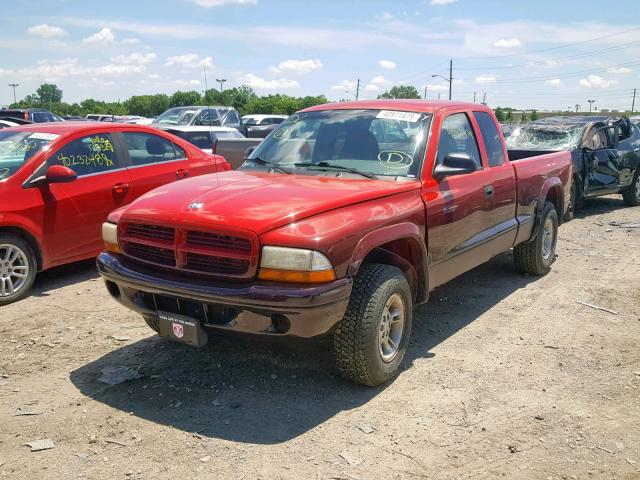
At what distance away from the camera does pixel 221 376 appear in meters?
4.24

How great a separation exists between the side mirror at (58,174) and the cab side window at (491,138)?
3923 mm

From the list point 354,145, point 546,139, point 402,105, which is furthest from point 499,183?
point 546,139

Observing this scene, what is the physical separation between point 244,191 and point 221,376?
129 centimetres

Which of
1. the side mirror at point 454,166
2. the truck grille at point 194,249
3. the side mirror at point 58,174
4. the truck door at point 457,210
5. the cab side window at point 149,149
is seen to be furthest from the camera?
the cab side window at point 149,149

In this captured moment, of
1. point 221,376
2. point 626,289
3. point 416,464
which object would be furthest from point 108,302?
point 626,289

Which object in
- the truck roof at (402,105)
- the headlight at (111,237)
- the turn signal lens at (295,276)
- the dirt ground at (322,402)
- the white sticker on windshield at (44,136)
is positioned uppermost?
the truck roof at (402,105)

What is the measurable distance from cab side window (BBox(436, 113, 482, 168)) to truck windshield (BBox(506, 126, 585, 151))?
5.36m

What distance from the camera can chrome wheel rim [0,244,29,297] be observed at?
5719 millimetres

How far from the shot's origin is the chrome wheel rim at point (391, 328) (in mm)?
4020

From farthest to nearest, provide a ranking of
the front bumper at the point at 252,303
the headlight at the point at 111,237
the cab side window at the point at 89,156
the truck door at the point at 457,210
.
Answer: the cab side window at the point at 89,156 → the truck door at the point at 457,210 → the headlight at the point at 111,237 → the front bumper at the point at 252,303

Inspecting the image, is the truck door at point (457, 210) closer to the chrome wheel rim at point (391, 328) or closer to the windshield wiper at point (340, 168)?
the windshield wiper at point (340, 168)

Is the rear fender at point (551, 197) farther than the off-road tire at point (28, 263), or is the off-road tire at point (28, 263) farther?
the rear fender at point (551, 197)

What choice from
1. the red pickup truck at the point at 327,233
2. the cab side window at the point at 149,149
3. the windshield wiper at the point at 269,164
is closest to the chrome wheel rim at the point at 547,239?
the red pickup truck at the point at 327,233

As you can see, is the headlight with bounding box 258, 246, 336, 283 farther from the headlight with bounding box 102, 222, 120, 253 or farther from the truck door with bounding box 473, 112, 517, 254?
the truck door with bounding box 473, 112, 517, 254
